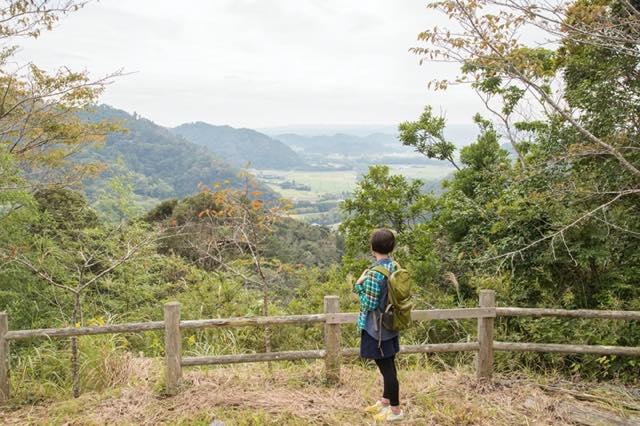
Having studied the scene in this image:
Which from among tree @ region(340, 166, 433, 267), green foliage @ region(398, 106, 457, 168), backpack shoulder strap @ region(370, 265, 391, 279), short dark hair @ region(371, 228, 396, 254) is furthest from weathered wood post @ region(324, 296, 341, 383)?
green foliage @ region(398, 106, 457, 168)

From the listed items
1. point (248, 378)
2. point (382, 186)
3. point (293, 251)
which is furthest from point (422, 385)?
point (293, 251)

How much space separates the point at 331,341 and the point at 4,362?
10.5 feet

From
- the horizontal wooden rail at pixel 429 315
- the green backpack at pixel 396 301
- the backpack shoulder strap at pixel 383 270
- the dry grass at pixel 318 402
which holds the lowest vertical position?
the dry grass at pixel 318 402

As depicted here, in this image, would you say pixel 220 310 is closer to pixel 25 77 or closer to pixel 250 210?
pixel 250 210

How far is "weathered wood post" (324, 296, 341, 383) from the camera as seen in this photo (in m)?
4.80

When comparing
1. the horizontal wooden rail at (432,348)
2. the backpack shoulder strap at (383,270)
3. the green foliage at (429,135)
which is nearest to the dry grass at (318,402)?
the horizontal wooden rail at (432,348)

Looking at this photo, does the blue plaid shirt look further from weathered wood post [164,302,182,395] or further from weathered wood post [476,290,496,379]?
weathered wood post [164,302,182,395]

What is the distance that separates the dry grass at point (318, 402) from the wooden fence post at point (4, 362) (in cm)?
17

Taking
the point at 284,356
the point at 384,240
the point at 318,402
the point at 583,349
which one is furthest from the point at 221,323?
the point at 583,349

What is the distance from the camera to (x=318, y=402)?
4.56 meters

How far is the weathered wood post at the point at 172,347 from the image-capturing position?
15.2 ft

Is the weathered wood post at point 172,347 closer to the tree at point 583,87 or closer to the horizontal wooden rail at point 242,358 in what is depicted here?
the horizontal wooden rail at point 242,358

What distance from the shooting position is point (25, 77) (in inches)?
407

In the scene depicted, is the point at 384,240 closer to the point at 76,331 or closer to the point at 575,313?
the point at 575,313
